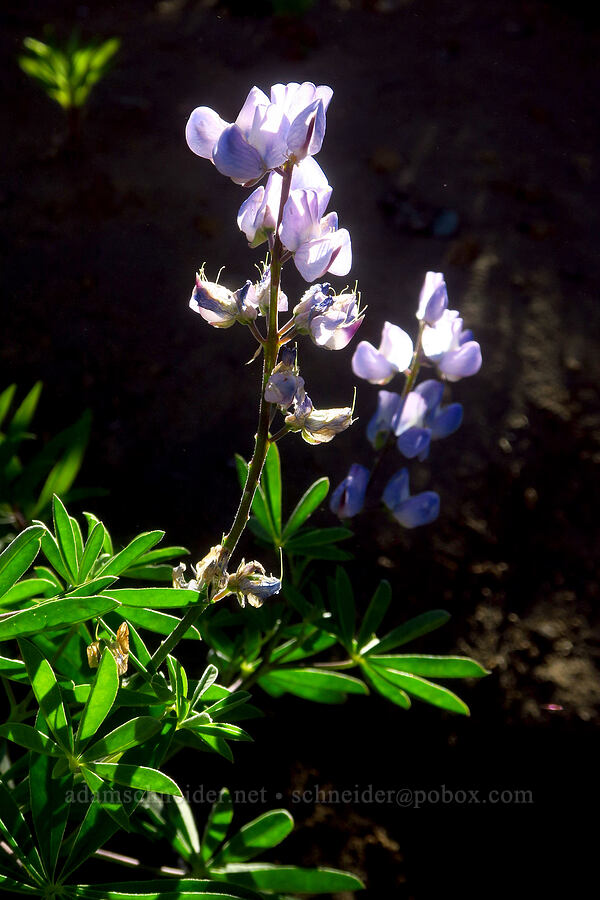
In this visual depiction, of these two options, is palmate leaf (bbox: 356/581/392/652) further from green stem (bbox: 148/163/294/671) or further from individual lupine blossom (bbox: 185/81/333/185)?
individual lupine blossom (bbox: 185/81/333/185)

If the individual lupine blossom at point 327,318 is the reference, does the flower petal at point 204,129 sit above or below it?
above

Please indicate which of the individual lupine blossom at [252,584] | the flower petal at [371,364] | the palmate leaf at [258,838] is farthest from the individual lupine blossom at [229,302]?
the palmate leaf at [258,838]

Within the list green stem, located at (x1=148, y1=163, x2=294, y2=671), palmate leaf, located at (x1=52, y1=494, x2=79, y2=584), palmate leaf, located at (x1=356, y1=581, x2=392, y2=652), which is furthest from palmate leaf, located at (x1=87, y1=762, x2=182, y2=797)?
palmate leaf, located at (x1=356, y1=581, x2=392, y2=652)

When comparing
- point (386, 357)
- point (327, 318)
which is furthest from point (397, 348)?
point (327, 318)

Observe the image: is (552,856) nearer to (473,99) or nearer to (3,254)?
(3,254)

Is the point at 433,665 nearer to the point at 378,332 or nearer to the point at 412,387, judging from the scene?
the point at 412,387

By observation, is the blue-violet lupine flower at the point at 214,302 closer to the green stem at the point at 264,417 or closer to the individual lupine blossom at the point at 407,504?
the green stem at the point at 264,417
